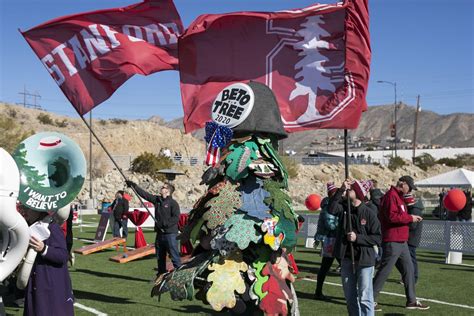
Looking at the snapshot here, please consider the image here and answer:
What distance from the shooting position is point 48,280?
198 inches

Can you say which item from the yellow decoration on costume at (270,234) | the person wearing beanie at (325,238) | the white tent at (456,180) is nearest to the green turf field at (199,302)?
the person wearing beanie at (325,238)

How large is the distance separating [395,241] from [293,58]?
3444 mm

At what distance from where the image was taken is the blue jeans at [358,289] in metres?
6.87

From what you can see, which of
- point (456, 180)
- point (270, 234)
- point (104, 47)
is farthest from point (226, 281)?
point (456, 180)

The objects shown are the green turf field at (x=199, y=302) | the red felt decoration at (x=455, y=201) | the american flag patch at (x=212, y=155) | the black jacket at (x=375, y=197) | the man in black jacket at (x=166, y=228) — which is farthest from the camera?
the red felt decoration at (x=455, y=201)

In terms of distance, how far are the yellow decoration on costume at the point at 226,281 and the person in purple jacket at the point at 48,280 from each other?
4.55ft

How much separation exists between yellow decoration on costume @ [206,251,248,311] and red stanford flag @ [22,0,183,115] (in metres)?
3.78

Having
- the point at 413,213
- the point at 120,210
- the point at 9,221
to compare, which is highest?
the point at 9,221

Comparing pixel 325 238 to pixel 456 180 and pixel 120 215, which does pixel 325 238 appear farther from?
pixel 456 180

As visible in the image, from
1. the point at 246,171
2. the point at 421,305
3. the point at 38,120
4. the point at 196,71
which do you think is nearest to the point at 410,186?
the point at 421,305

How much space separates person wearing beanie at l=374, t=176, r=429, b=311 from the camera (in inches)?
335

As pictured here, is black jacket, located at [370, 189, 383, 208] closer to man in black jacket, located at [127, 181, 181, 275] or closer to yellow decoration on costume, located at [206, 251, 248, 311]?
man in black jacket, located at [127, 181, 181, 275]

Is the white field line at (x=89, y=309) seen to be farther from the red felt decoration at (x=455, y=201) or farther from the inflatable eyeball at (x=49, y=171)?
the red felt decoration at (x=455, y=201)

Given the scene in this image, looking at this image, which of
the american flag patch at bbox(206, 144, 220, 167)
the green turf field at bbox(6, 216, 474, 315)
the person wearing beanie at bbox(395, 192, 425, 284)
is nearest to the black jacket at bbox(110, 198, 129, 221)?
the green turf field at bbox(6, 216, 474, 315)
